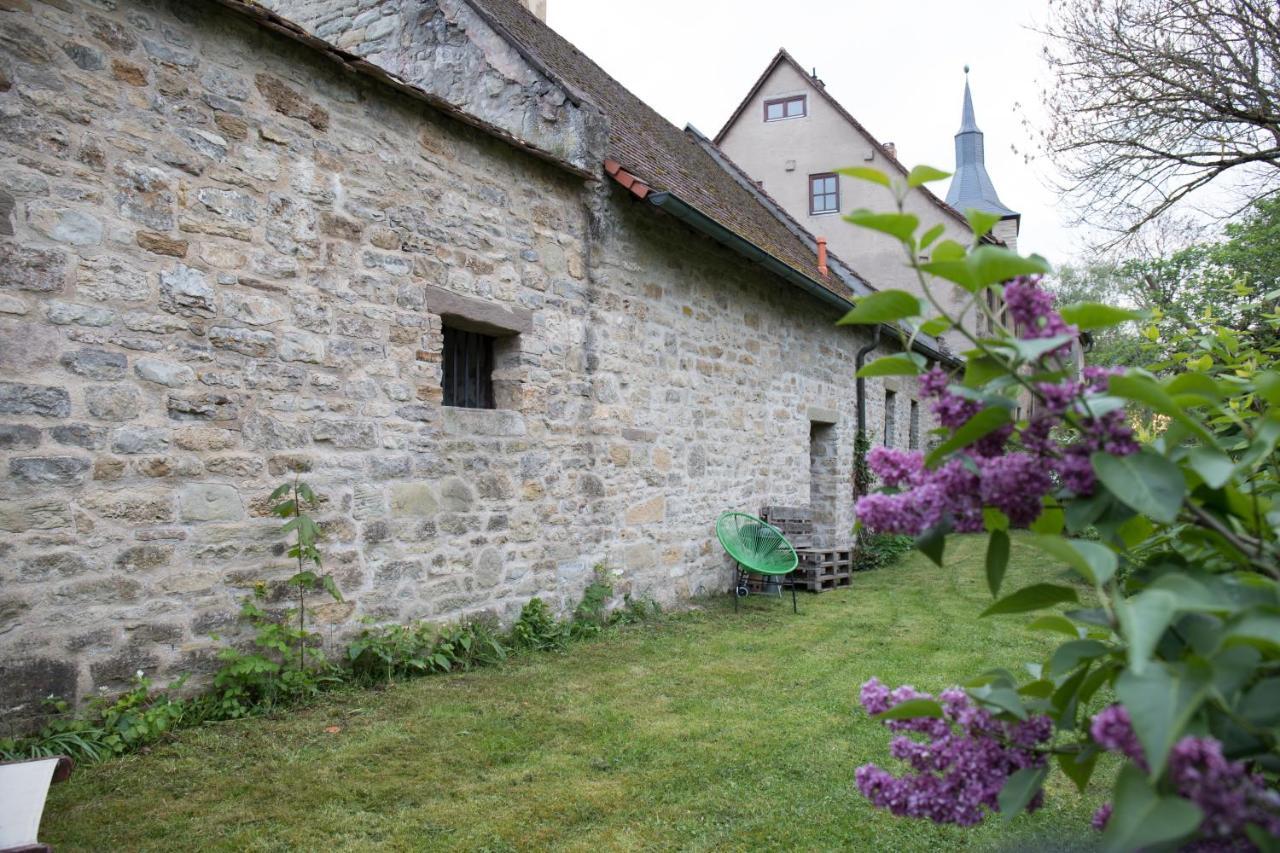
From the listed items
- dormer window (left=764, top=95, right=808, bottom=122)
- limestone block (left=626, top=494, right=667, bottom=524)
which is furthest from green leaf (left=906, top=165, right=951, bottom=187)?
dormer window (left=764, top=95, right=808, bottom=122)

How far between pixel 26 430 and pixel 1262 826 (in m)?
4.16

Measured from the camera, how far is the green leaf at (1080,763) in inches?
38.2

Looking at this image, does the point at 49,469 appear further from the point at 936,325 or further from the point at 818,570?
the point at 818,570

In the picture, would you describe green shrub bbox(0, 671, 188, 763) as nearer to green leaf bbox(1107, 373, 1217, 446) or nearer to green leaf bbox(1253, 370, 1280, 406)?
green leaf bbox(1107, 373, 1217, 446)

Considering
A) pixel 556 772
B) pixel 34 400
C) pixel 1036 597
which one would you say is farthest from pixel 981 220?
pixel 34 400

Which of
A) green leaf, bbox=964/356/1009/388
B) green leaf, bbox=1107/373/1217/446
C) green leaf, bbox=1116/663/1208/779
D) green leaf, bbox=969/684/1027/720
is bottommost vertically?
green leaf, bbox=969/684/1027/720

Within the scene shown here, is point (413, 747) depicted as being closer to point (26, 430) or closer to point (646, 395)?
point (26, 430)

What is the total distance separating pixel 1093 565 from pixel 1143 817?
0.74ft

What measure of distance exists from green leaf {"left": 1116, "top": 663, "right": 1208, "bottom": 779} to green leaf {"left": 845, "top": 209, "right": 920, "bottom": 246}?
1.74 ft

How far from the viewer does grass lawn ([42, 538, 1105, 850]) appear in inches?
115

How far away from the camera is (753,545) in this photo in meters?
8.45

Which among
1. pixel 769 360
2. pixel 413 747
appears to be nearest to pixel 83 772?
pixel 413 747

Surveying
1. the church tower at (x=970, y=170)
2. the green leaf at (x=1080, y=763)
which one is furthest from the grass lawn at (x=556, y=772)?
the church tower at (x=970, y=170)


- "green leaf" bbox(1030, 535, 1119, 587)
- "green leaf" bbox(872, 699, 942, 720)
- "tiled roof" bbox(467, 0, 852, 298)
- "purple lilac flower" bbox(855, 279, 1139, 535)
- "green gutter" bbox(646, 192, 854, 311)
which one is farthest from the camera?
"tiled roof" bbox(467, 0, 852, 298)
